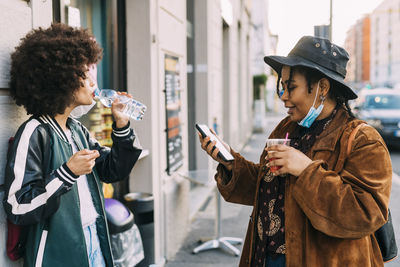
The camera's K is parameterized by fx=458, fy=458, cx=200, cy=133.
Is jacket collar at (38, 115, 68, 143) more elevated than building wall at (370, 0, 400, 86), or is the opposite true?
building wall at (370, 0, 400, 86)

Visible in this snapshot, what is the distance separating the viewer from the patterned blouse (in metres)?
2.17

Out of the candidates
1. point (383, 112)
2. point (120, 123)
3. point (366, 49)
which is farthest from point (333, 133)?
point (366, 49)

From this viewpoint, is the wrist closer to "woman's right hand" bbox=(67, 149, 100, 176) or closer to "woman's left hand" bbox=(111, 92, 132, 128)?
"woman's left hand" bbox=(111, 92, 132, 128)

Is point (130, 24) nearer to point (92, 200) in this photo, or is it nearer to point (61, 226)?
point (92, 200)

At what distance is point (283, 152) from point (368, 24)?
131m

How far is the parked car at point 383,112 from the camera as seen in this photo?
12.4 m

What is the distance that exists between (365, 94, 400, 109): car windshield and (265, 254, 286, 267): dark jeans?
41.1 feet

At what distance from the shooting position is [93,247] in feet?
7.42

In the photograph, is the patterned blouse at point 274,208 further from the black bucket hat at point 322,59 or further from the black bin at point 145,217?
the black bin at point 145,217

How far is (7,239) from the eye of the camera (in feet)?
6.79

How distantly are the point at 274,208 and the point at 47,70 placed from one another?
4.02 ft

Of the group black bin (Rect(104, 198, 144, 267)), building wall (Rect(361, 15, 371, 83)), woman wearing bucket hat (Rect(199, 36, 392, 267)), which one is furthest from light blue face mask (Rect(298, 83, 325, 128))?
building wall (Rect(361, 15, 371, 83))

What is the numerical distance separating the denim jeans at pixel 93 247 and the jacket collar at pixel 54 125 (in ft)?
1.53

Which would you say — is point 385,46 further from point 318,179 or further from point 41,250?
point 41,250
